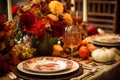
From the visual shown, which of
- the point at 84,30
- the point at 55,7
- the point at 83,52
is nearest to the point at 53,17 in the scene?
the point at 55,7

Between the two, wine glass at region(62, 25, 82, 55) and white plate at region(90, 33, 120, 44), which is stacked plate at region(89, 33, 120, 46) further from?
wine glass at region(62, 25, 82, 55)

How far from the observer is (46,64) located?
3.63ft

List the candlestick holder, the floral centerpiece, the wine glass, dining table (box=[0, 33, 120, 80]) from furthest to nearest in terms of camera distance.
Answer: the candlestick holder < the wine glass < the floral centerpiece < dining table (box=[0, 33, 120, 80])

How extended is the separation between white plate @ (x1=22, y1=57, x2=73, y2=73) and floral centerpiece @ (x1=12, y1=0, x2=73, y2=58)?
9 cm

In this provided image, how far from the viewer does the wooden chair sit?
3178mm

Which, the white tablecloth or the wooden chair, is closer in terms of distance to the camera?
the white tablecloth

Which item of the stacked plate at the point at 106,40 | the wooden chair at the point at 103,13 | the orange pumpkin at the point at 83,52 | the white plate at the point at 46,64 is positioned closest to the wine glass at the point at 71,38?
the orange pumpkin at the point at 83,52

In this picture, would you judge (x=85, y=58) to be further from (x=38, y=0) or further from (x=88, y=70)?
(x=38, y=0)

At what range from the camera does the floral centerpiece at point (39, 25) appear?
1.16 meters

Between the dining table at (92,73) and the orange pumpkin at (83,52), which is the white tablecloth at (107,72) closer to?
the dining table at (92,73)

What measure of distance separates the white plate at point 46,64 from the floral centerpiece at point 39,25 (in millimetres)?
90

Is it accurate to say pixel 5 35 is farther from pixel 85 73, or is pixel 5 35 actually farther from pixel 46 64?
pixel 85 73

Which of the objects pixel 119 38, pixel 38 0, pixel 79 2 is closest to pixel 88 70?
pixel 38 0

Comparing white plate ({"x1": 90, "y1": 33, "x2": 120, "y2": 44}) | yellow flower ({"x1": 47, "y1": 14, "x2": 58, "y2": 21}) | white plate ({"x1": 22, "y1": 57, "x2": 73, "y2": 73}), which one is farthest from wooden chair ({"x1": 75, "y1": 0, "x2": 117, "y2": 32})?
white plate ({"x1": 22, "y1": 57, "x2": 73, "y2": 73})
